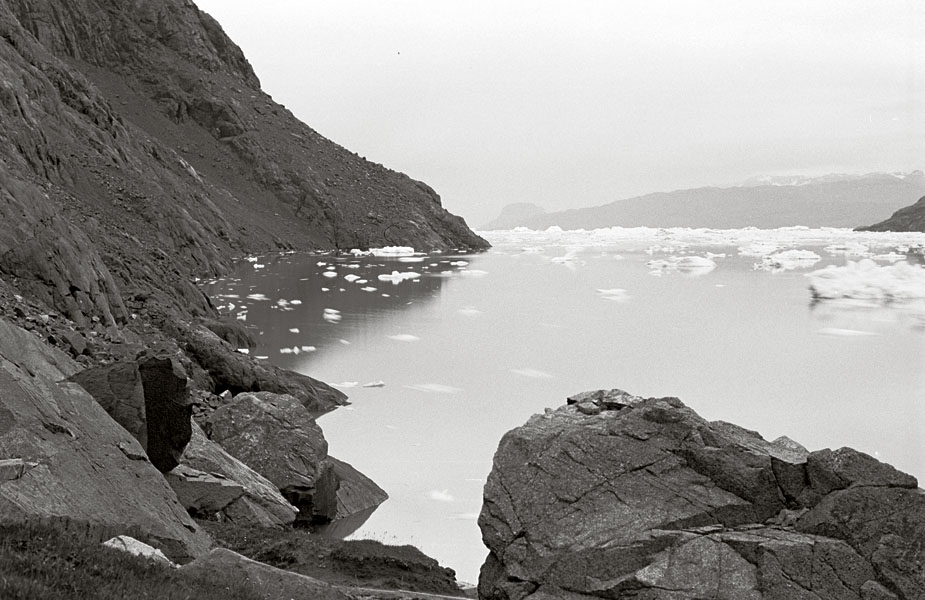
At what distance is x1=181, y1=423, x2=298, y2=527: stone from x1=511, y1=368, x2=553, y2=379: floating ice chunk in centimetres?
1816

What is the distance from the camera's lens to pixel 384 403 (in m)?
30.4

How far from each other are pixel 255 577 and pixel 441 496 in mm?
11746

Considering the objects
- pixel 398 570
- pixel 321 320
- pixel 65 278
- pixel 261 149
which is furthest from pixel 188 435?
pixel 261 149

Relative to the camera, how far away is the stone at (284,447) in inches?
760

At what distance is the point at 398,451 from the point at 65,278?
38.2 feet

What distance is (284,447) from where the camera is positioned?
20.0m

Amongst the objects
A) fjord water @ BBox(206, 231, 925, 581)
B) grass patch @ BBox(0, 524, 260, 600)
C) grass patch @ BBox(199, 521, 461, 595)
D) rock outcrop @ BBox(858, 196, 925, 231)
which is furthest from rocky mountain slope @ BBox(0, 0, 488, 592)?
rock outcrop @ BBox(858, 196, 925, 231)

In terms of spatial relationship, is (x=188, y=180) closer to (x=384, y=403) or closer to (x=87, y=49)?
(x=87, y=49)

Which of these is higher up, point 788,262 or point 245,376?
point 245,376

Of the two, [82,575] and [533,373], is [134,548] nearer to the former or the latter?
[82,575]

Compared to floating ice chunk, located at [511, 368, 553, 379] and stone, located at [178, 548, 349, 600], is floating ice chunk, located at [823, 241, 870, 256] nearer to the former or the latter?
floating ice chunk, located at [511, 368, 553, 379]

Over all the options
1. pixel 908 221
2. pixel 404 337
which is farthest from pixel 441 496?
pixel 908 221

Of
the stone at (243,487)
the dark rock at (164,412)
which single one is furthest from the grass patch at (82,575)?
the stone at (243,487)

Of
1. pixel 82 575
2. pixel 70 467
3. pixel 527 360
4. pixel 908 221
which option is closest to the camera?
pixel 82 575
